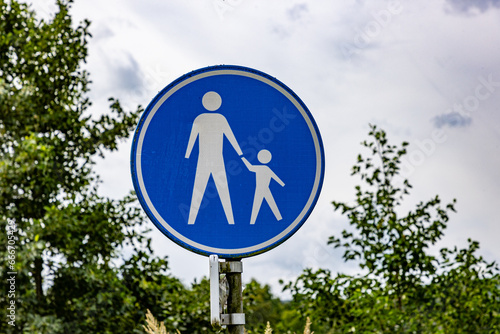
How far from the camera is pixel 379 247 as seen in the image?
5035 millimetres

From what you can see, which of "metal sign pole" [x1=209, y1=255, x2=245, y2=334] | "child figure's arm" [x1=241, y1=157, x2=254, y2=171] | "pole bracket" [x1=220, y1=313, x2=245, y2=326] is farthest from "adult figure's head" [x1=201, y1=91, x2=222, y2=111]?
"pole bracket" [x1=220, y1=313, x2=245, y2=326]

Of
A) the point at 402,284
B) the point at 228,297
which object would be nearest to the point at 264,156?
the point at 228,297

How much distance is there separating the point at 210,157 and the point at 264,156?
187 millimetres

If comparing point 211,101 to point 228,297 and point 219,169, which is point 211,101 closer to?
point 219,169

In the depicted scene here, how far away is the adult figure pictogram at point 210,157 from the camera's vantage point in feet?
6.63

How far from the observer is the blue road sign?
6.60 feet

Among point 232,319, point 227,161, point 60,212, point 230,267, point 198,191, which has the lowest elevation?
point 232,319

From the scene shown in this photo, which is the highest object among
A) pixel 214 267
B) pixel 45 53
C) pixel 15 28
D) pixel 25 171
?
pixel 15 28

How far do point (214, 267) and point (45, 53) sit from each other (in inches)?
270

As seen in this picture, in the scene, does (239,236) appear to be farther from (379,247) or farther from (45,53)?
(45,53)

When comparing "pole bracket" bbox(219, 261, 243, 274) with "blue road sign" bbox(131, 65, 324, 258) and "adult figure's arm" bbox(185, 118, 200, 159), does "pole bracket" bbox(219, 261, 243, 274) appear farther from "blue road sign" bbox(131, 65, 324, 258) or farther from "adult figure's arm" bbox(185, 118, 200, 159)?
"adult figure's arm" bbox(185, 118, 200, 159)

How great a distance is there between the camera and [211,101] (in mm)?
2121

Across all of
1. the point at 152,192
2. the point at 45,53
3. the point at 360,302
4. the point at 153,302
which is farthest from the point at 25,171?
the point at 152,192

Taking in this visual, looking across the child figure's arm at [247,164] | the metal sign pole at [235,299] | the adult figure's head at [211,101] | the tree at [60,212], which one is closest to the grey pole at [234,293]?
the metal sign pole at [235,299]
